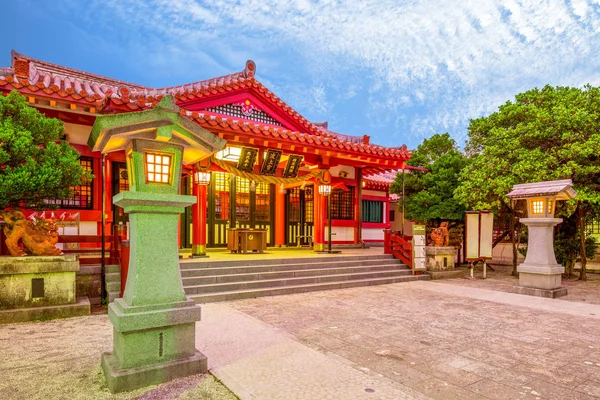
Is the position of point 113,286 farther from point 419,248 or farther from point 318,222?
point 419,248

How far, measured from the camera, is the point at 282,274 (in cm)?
870

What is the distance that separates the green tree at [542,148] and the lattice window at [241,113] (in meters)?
6.57

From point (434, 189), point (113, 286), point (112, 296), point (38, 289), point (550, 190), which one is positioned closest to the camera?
point (38, 289)

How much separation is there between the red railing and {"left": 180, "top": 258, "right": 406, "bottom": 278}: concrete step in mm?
196

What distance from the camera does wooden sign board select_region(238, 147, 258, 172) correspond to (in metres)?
10.1

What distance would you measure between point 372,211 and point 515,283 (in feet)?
26.7

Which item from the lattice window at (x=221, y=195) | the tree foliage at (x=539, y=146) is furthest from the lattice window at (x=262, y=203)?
the tree foliage at (x=539, y=146)

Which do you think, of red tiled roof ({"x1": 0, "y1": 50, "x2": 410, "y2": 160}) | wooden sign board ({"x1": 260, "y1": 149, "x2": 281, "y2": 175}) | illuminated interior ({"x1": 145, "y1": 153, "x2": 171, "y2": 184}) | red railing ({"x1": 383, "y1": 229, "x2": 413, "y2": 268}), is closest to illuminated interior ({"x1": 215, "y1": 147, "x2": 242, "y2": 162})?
→ wooden sign board ({"x1": 260, "y1": 149, "x2": 281, "y2": 175})

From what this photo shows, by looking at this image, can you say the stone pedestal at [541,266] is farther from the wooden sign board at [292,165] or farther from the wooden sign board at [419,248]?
the wooden sign board at [292,165]

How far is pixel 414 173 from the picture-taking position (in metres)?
Result: 15.5

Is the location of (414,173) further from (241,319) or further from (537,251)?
(241,319)

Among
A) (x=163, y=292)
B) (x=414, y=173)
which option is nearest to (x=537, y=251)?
(x=414, y=173)

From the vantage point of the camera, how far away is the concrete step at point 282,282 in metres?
7.43

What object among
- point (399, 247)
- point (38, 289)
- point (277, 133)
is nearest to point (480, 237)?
point (399, 247)
